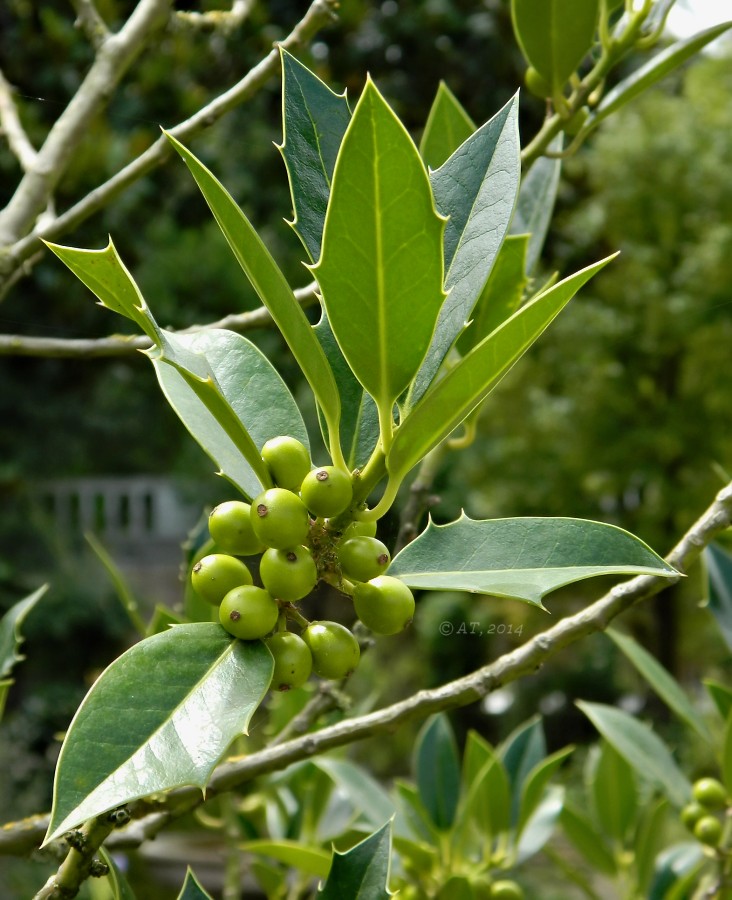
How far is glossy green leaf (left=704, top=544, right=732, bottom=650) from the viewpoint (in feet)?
2.77

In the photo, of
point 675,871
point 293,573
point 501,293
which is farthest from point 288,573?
point 675,871

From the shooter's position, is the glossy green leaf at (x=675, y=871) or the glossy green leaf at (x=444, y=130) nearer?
the glossy green leaf at (x=444, y=130)

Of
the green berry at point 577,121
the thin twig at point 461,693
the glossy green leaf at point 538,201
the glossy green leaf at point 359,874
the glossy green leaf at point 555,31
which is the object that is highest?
the glossy green leaf at point 555,31

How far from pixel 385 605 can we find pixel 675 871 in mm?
837

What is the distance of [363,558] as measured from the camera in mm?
413

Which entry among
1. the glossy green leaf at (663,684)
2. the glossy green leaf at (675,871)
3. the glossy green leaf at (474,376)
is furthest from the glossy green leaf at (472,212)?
the glossy green leaf at (675,871)

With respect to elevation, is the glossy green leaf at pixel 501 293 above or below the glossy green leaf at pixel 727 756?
above

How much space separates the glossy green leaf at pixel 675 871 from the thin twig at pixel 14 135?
3.11 feet

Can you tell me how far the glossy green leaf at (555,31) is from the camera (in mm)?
661

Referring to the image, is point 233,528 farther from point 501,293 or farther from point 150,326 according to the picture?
point 501,293

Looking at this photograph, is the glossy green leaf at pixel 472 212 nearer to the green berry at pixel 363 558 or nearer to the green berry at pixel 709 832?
the green berry at pixel 363 558

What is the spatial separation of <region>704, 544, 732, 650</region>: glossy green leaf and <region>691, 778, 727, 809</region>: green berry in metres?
0.14

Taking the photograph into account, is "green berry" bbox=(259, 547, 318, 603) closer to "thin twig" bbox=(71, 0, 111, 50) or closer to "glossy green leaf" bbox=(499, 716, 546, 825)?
"thin twig" bbox=(71, 0, 111, 50)

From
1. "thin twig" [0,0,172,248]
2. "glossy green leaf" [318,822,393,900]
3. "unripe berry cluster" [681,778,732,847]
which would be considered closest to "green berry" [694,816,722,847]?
"unripe berry cluster" [681,778,732,847]
